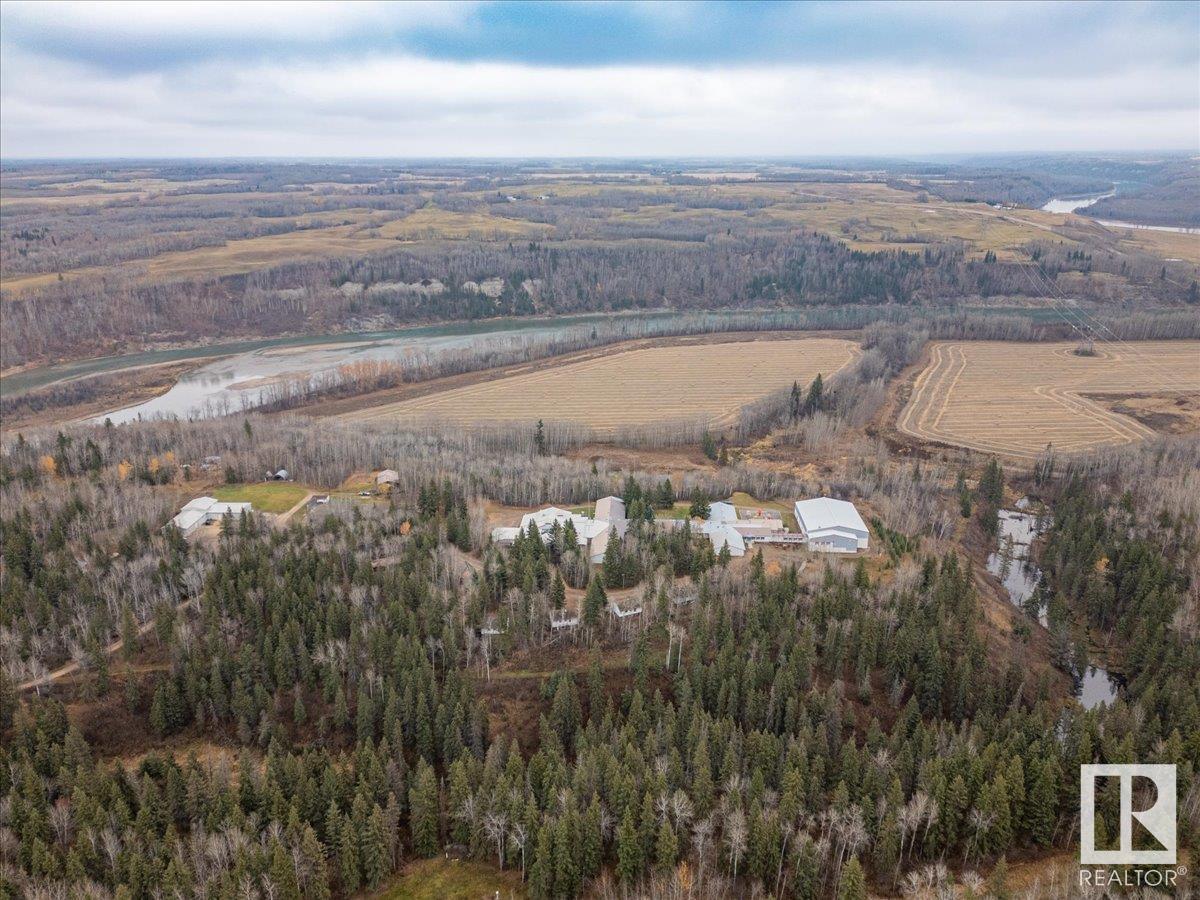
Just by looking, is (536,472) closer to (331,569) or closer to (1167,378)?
(331,569)

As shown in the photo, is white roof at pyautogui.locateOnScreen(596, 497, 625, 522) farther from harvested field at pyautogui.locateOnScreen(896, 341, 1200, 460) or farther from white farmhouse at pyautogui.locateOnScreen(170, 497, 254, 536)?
harvested field at pyautogui.locateOnScreen(896, 341, 1200, 460)

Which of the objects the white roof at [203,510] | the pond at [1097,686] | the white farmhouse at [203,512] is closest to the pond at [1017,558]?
the pond at [1097,686]

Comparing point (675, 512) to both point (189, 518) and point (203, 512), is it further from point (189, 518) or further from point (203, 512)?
point (189, 518)

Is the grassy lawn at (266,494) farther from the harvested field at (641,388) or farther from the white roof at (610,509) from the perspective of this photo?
the harvested field at (641,388)

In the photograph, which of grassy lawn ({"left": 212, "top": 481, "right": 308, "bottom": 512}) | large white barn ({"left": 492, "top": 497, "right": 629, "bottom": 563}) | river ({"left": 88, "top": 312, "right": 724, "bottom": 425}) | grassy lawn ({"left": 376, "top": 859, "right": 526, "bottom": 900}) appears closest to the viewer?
grassy lawn ({"left": 376, "top": 859, "right": 526, "bottom": 900})

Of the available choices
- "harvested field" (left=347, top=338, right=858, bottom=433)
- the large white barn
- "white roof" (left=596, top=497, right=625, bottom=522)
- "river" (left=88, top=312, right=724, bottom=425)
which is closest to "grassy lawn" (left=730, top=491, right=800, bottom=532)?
"white roof" (left=596, top=497, right=625, bottom=522)
